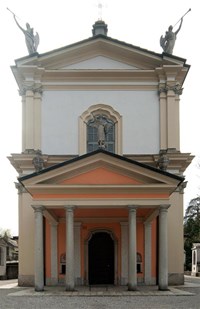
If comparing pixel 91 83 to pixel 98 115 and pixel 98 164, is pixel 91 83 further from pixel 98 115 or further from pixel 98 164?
pixel 98 164

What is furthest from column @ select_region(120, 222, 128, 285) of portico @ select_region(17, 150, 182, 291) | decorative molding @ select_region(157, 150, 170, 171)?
portico @ select_region(17, 150, 182, 291)

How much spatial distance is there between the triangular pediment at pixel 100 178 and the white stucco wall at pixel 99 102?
4.39 metres

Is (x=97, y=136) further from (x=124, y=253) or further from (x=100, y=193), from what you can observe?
(x=124, y=253)

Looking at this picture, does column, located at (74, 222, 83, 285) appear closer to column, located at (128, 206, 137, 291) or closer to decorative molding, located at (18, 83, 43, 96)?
column, located at (128, 206, 137, 291)

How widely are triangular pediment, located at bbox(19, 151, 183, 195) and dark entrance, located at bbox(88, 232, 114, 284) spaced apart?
15.7 ft

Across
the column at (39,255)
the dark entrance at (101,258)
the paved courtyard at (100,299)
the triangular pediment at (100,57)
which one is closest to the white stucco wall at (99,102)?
the triangular pediment at (100,57)

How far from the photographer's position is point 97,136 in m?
24.5

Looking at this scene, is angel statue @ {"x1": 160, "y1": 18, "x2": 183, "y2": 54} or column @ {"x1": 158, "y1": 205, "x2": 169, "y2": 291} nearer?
column @ {"x1": 158, "y1": 205, "x2": 169, "y2": 291}

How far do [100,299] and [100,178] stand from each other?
4613 mm

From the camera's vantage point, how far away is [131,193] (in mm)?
19953

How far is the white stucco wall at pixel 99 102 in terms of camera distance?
24484 mm

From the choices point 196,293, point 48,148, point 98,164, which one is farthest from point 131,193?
point 48,148

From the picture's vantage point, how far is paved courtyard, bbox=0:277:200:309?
15.5m

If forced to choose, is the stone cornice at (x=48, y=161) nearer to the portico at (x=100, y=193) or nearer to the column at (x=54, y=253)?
the column at (x=54, y=253)
